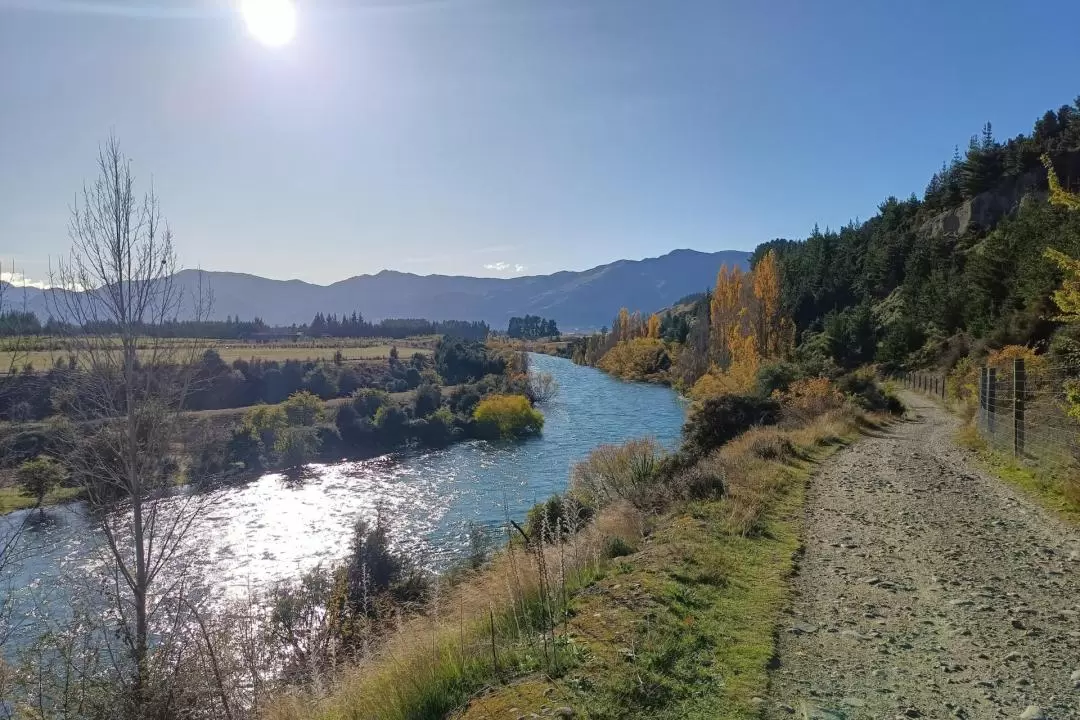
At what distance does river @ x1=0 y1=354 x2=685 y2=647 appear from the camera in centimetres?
2330

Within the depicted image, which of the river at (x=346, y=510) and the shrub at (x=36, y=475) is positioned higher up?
the shrub at (x=36, y=475)

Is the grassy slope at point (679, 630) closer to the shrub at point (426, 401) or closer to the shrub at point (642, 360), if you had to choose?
the shrub at point (426, 401)

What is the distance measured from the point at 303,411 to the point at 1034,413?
2127 inches

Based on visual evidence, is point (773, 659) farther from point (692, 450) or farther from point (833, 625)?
point (692, 450)

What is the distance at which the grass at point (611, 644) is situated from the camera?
4.66m

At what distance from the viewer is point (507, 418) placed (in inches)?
2117

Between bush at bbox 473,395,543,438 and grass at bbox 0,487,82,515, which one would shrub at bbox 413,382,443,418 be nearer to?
bush at bbox 473,395,543,438

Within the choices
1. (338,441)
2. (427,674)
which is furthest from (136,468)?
(338,441)

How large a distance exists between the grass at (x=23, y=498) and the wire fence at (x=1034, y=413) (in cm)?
3888

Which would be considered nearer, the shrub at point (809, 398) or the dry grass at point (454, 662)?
the dry grass at point (454, 662)

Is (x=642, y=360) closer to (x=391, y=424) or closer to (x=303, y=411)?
(x=391, y=424)

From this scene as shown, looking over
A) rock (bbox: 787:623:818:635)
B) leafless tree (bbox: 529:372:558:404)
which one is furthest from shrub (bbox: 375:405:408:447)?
rock (bbox: 787:623:818:635)

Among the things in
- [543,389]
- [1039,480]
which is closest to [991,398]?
[1039,480]

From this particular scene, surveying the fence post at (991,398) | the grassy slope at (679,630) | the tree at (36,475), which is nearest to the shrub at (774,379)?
the fence post at (991,398)
